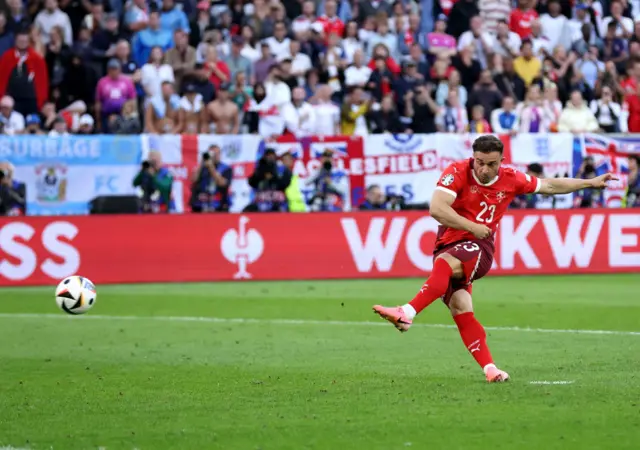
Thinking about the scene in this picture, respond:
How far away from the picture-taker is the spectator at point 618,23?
28.3m

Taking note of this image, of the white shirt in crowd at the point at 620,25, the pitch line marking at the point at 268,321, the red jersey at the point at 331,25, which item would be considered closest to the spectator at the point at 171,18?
the red jersey at the point at 331,25

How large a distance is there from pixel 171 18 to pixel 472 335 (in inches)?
659

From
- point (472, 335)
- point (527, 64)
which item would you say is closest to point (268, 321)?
point (472, 335)

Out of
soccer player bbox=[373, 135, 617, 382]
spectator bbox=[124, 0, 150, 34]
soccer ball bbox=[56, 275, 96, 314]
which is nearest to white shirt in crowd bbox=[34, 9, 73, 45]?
spectator bbox=[124, 0, 150, 34]

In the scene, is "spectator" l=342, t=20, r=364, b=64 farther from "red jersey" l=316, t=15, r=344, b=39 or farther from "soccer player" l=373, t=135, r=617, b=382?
"soccer player" l=373, t=135, r=617, b=382

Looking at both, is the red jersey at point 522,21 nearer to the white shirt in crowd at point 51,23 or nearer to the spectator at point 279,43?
the spectator at point 279,43

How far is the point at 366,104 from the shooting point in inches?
955

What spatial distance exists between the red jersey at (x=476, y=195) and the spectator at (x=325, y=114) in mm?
14210

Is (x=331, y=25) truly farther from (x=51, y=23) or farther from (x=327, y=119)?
(x=51, y=23)

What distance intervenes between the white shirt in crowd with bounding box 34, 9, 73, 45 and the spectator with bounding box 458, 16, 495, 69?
8.27 m

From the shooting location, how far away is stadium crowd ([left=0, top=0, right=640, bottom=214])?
23.4 metres

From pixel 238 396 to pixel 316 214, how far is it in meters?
12.1

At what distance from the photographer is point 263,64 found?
25031mm

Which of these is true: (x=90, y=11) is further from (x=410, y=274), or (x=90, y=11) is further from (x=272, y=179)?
(x=410, y=274)
